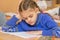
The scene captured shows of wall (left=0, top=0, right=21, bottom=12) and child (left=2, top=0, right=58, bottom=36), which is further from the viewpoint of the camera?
wall (left=0, top=0, right=21, bottom=12)

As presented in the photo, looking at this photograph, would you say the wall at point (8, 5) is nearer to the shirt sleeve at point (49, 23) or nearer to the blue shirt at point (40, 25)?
the blue shirt at point (40, 25)

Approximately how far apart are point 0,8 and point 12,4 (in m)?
0.18

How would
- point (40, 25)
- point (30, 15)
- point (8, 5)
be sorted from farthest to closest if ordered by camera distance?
point (8, 5) < point (40, 25) < point (30, 15)

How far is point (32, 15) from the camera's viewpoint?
3.75ft

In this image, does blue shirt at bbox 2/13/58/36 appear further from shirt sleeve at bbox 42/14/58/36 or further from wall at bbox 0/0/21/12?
wall at bbox 0/0/21/12

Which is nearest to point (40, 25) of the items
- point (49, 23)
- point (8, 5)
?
point (49, 23)

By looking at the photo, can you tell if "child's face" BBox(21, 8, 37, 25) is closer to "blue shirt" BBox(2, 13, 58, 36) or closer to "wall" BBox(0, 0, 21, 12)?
"blue shirt" BBox(2, 13, 58, 36)

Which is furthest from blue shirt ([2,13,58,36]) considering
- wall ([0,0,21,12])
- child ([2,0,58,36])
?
wall ([0,0,21,12])

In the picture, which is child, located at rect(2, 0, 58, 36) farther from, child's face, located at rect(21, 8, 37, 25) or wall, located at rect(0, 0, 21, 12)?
wall, located at rect(0, 0, 21, 12)

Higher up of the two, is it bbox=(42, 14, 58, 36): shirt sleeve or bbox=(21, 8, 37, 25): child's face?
bbox=(21, 8, 37, 25): child's face

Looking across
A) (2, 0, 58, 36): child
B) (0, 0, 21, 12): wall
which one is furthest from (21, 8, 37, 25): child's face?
(0, 0, 21, 12): wall

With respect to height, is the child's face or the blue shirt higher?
the child's face

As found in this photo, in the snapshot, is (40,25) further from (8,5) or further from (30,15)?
(8,5)

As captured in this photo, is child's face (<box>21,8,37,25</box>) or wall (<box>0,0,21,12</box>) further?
wall (<box>0,0,21,12</box>)
